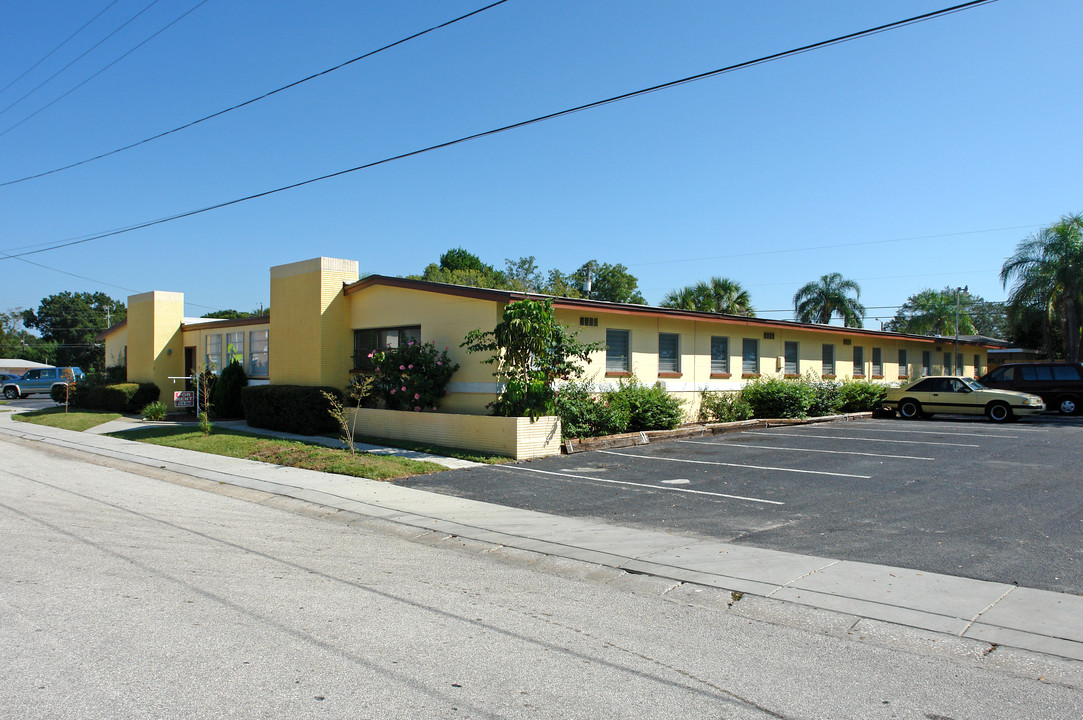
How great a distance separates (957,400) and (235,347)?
24.9 metres

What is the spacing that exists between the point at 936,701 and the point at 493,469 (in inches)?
390

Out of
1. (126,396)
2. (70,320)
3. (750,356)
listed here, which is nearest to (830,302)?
(750,356)

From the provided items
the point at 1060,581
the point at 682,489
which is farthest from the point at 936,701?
the point at 682,489

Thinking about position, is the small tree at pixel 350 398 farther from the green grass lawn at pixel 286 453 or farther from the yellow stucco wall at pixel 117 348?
the yellow stucco wall at pixel 117 348

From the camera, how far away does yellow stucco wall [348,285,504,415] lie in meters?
16.6

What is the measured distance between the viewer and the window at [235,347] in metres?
24.8

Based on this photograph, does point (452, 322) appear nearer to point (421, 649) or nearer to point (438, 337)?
point (438, 337)

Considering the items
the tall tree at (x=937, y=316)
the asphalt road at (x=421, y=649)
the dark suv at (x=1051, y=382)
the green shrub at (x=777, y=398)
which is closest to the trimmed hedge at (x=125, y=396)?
the asphalt road at (x=421, y=649)

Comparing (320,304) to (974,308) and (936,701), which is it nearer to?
(936,701)

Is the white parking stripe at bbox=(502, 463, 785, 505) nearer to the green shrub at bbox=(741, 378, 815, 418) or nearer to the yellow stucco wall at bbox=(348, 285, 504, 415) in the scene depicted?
the yellow stucco wall at bbox=(348, 285, 504, 415)

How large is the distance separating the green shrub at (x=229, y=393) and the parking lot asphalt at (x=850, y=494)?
13.4 meters

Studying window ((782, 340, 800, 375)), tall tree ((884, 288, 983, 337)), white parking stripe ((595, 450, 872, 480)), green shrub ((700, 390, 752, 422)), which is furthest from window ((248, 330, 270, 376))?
tall tree ((884, 288, 983, 337))

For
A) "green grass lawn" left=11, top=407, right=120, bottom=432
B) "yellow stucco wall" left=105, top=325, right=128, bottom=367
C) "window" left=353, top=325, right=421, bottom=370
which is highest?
"yellow stucco wall" left=105, top=325, right=128, bottom=367

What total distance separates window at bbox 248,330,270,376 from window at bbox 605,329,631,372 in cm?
1214
